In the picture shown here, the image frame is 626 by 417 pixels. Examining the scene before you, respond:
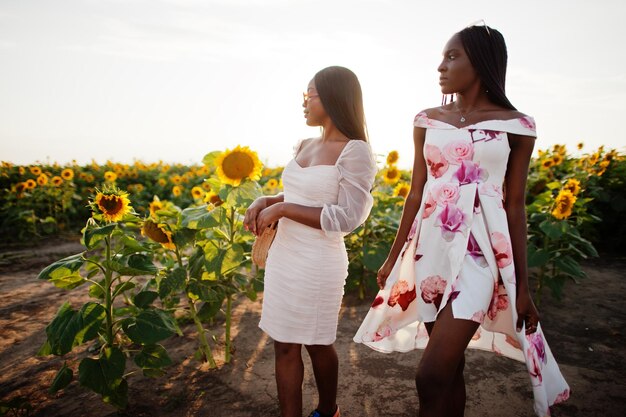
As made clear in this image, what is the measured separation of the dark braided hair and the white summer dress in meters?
0.55

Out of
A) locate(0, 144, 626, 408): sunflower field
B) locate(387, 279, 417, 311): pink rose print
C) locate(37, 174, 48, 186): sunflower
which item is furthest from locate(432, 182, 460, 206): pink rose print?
locate(37, 174, 48, 186): sunflower

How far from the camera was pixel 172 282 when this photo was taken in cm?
229

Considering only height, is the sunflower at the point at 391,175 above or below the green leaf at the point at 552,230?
above

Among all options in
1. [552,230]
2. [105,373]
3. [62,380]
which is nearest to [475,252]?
[105,373]

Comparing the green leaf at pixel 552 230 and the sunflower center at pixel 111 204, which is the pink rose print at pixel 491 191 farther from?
the green leaf at pixel 552 230

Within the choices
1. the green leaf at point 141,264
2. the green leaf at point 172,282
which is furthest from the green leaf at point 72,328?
the green leaf at point 172,282

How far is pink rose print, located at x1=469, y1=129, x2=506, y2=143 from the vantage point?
1508mm

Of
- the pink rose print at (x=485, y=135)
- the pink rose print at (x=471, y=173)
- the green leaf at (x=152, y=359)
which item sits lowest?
the green leaf at (x=152, y=359)

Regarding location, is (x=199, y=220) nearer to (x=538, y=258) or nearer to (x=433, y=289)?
(x=433, y=289)

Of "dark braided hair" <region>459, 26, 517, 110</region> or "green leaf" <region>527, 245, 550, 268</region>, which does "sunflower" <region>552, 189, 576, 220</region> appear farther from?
"dark braided hair" <region>459, 26, 517, 110</region>

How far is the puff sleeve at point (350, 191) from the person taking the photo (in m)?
1.67

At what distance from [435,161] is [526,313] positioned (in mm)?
682

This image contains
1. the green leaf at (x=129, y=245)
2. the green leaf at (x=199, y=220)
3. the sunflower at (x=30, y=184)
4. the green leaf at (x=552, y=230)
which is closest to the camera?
the green leaf at (x=129, y=245)

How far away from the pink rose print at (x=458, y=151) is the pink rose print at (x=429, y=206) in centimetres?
17
